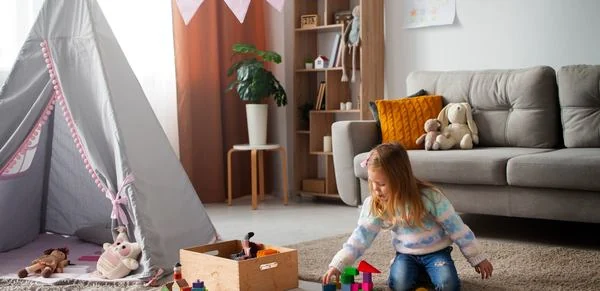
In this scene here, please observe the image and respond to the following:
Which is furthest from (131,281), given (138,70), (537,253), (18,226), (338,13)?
(338,13)

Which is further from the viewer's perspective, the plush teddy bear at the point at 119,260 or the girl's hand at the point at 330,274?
the plush teddy bear at the point at 119,260

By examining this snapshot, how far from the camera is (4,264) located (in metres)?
3.48

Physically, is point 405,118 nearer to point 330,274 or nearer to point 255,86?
point 255,86

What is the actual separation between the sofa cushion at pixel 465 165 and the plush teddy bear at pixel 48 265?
5.62 feet

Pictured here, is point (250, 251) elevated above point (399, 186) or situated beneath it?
situated beneath

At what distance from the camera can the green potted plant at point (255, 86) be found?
17.2 feet

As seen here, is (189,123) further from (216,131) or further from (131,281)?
(131,281)

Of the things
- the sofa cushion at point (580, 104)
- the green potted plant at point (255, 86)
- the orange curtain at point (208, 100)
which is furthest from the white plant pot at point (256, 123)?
the sofa cushion at point (580, 104)

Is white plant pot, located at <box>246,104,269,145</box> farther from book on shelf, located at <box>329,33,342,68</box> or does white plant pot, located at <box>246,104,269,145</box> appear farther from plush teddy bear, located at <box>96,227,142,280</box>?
plush teddy bear, located at <box>96,227,142,280</box>

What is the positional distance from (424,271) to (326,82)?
2.72 meters

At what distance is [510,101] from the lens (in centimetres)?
429

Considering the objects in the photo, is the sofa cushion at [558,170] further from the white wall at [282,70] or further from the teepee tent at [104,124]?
the white wall at [282,70]

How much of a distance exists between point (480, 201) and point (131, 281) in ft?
5.48

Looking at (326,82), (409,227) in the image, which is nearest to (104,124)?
(409,227)
